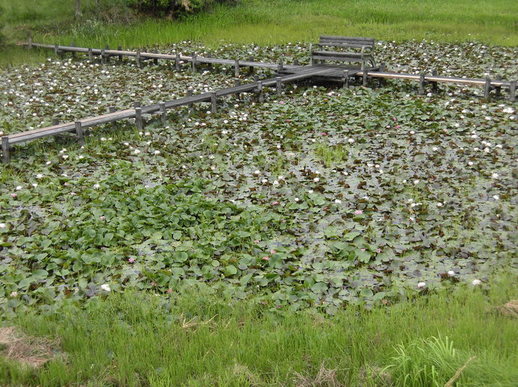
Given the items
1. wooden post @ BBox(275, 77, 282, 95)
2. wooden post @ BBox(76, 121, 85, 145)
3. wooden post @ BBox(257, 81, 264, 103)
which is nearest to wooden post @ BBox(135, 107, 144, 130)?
wooden post @ BBox(76, 121, 85, 145)

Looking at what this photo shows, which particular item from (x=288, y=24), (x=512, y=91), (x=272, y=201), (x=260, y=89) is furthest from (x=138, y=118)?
(x=288, y=24)

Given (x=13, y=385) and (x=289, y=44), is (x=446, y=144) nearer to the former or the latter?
(x=13, y=385)

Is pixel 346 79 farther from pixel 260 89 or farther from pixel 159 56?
pixel 159 56

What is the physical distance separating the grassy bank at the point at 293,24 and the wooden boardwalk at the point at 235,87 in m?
3.82

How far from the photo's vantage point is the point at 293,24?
24.1m

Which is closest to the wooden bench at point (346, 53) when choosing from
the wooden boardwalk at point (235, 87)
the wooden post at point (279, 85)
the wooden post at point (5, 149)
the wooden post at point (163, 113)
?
the wooden boardwalk at point (235, 87)

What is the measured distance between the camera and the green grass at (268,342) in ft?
15.0

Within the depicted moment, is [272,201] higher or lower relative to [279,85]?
lower

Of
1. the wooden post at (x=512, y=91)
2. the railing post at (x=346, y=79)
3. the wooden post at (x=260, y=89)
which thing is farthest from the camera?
the railing post at (x=346, y=79)

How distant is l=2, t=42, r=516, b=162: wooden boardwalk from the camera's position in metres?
10.9

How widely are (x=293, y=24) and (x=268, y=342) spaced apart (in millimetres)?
20849

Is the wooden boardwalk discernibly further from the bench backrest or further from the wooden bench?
the bench backrest

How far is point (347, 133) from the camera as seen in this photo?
11.2 metres

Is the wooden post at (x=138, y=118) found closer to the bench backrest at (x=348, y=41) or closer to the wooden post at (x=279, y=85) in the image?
the wooden post at (x=279, y=85)
